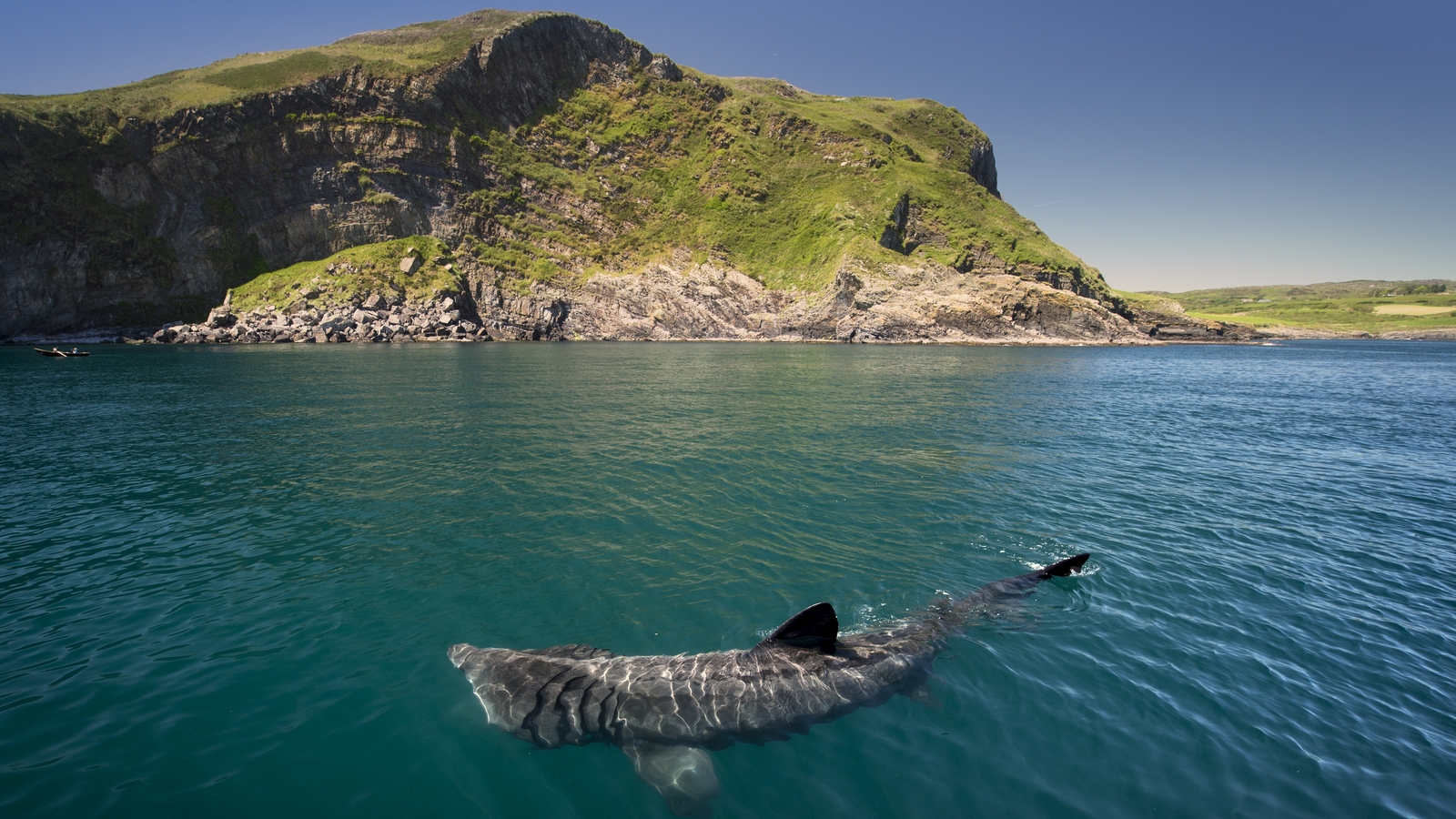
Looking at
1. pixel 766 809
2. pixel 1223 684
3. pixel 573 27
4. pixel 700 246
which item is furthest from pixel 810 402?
pixel 573 27

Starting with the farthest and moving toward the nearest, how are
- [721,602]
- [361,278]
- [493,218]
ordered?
1. [493,218]
2. [361,278]
3. [721,602]

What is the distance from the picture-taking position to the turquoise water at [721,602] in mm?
6691

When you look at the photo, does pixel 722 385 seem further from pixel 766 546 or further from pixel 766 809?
pixel 766 809

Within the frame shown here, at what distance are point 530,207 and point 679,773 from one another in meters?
139

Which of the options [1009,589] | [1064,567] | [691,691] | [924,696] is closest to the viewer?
[691,691]

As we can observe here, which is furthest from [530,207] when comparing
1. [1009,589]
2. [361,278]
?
[1009,589]

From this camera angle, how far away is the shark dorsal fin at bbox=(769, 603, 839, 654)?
8070 millimetres

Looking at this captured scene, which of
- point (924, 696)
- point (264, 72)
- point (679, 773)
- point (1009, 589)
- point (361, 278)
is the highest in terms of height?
point (264, 72)

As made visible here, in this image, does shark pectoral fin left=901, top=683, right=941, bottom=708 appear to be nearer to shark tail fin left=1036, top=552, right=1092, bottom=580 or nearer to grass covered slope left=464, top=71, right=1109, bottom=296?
shark tail fin left=1036, top=552, right=1092, bottom=580

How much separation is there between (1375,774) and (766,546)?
936 cm

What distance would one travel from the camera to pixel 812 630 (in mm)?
8250

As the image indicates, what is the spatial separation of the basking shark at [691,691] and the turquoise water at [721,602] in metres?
0.27

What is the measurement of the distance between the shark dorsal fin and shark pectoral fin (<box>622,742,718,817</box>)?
6.34 ft

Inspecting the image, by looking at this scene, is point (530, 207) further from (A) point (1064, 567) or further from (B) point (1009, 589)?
(A) point (1064, 567)
